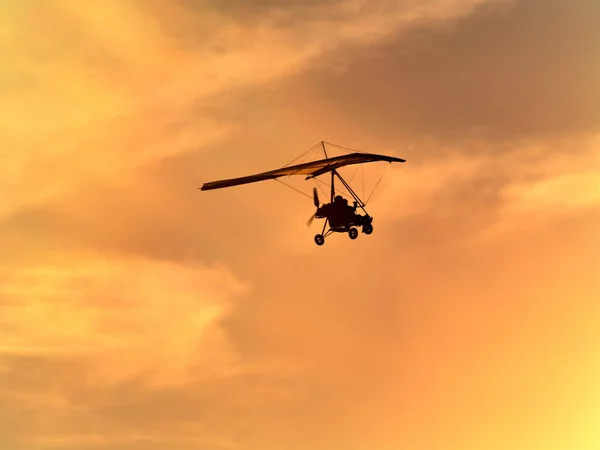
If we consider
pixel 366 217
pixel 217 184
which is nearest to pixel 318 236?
pixel 366 217

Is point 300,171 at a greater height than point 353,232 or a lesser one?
greater

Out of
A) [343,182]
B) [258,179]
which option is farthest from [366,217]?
[258,179]

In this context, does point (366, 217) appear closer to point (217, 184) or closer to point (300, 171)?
point (300, 171)

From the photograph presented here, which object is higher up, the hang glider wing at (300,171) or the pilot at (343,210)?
the hang glider wing at (300,171)

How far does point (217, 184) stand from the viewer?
5897 cm

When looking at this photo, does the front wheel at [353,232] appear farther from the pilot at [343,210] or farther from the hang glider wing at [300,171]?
the hang glider wing at [300,171]

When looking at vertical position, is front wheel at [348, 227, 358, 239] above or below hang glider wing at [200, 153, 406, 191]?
below

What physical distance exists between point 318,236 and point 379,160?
679 centimetres

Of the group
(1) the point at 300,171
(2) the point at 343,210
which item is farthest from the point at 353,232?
(1) the point at 300,171

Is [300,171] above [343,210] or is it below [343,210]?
above

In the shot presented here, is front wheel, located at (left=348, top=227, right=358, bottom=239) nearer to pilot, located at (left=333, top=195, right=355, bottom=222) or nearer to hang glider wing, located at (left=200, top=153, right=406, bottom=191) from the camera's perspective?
pilot, located at (left=333, top=195, right=355, bottom=222)

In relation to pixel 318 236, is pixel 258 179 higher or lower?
higher

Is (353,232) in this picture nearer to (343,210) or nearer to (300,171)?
(343,210)

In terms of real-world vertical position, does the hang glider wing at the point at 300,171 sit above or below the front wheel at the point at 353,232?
above
